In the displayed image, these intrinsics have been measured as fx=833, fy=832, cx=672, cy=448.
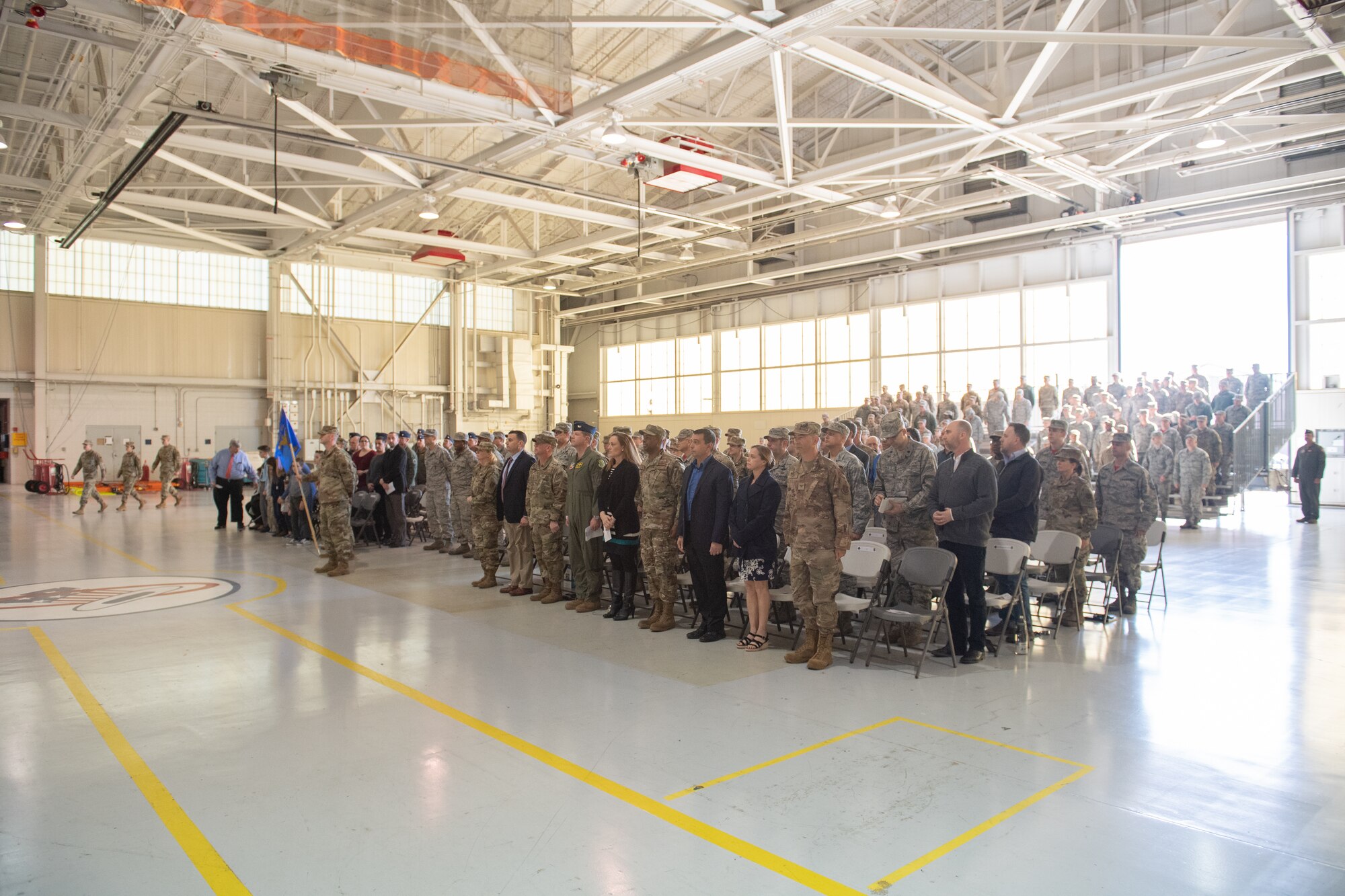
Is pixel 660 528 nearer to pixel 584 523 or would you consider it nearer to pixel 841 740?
pixel 584 523

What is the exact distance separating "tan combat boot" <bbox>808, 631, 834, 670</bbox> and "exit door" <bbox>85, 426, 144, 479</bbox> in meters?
26.7

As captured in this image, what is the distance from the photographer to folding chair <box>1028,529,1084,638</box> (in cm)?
703

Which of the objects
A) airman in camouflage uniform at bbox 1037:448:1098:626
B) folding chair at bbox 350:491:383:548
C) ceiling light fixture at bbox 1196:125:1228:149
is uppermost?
ceiling light fixture at bbox 1196:125:1228:149

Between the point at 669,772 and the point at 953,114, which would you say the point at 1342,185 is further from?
the point at 669,772

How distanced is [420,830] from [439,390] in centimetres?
2871

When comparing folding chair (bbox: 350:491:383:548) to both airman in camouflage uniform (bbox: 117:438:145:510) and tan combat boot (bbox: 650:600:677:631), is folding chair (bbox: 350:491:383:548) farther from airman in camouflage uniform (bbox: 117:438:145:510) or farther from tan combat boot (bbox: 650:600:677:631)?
airman in camouflage uniform (bbox: 117:438:145:510)

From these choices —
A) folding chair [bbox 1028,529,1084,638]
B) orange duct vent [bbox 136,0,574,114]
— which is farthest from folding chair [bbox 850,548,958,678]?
orange duct vent [bbox 136,0,574,114]

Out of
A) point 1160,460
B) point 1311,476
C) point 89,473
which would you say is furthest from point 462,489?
point 1311,476

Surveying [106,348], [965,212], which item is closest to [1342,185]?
[965,212]

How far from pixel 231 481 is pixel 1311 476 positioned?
66.9ft

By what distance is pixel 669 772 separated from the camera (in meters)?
4.18

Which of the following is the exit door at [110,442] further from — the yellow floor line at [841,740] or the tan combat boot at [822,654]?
the yellow floor line at [841,740]

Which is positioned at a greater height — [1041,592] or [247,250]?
[247,250]

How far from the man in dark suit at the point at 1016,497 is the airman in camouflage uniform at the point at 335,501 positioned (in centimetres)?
752
